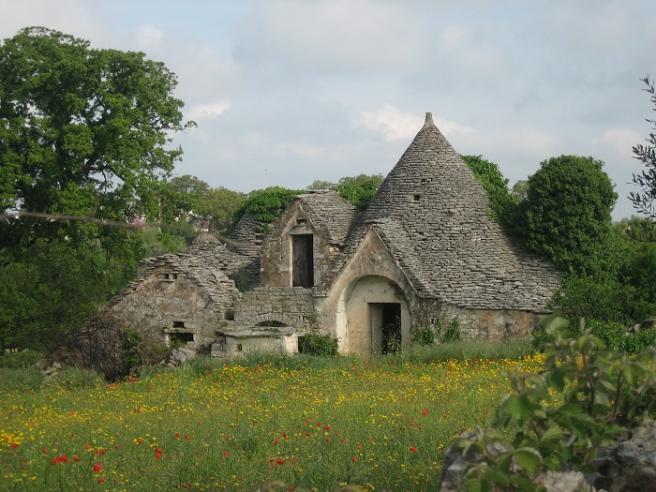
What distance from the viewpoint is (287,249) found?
1040 inches

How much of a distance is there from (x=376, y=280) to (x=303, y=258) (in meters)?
3.13

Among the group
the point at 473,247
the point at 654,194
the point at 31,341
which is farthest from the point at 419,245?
the point at 654,194

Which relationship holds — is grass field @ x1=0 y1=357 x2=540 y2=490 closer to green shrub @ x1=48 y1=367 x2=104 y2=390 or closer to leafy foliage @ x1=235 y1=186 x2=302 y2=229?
green shrub @ x1=48 y1=367 x2=104 y2=390

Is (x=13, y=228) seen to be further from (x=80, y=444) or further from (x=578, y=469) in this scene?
(x=578, y=469)

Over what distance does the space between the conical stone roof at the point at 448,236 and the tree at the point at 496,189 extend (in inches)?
12.9

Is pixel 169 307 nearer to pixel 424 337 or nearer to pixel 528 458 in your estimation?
pixel 424 337

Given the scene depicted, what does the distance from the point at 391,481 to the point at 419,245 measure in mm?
16655

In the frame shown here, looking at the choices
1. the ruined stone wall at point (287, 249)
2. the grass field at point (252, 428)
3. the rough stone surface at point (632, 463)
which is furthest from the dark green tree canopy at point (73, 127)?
the rough stone surface at point (632, 463)

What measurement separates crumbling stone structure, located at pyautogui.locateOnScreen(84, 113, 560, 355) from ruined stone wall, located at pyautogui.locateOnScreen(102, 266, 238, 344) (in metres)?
0.03

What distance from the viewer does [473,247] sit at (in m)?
24.0

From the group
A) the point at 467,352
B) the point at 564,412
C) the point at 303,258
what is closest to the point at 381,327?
the point at 303,258

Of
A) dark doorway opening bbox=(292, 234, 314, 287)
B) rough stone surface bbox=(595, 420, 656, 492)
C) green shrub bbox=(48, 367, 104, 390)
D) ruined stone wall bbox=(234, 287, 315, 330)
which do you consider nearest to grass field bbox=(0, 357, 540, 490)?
green shrub bbox=(48, 367, 104, 390)

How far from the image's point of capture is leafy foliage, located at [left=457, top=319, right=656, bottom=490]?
530cm

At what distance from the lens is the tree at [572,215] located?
917 inches
